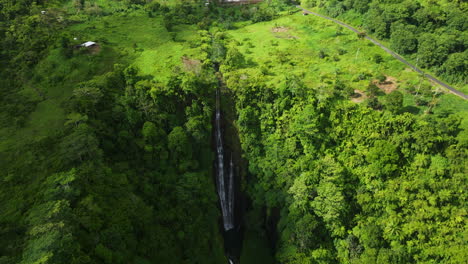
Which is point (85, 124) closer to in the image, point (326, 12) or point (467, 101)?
point (467, 101)

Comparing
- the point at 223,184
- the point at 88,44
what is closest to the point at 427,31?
the point at 223,184

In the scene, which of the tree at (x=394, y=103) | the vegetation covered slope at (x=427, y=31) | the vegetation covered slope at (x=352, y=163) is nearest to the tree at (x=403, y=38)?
the vegetation covered slope at (x=427, y=31)

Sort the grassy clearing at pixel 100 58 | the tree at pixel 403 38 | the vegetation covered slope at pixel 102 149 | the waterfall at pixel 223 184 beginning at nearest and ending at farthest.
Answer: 1. the vegetation covered slope at pixel 102 149
2. the grassy clearing at pixel 100 58
3. the waterfall at pixel 223 184
4. the tree at pixel 403 38

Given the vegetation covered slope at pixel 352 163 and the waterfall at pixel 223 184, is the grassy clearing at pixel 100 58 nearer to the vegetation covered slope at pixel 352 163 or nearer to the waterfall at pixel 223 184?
the waterfall at pixel 223 184

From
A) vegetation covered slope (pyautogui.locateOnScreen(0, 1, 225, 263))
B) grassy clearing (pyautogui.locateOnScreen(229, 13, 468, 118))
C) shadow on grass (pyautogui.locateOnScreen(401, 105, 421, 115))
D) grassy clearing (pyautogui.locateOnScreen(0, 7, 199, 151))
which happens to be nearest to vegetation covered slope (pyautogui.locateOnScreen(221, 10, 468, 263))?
shadow on grass (pyautogui.locateOnScreen(401, 105, 421, 115))

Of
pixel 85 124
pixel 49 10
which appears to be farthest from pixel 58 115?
pixel 49 10

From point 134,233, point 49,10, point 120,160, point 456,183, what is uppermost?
point 49,10
